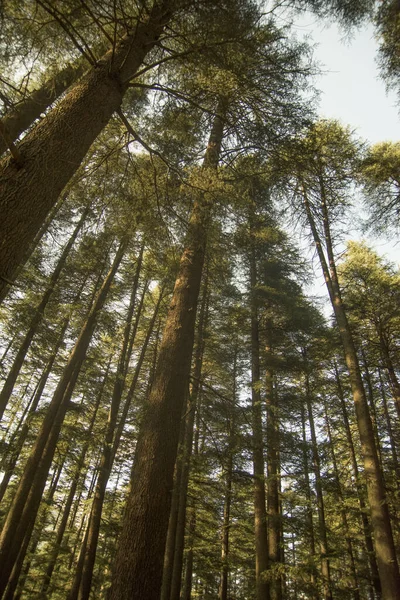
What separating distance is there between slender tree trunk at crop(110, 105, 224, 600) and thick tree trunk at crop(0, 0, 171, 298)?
221cm

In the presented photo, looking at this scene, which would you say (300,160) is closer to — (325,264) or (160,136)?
(160,136)

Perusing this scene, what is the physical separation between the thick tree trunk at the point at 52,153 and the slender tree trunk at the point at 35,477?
4.83 meters

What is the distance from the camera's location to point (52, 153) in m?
3.07

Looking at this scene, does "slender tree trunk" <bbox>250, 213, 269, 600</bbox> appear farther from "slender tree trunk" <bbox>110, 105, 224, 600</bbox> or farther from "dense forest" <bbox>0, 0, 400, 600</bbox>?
"slender tree trunk" <bbox>110, 105, 224, 600</bbox>

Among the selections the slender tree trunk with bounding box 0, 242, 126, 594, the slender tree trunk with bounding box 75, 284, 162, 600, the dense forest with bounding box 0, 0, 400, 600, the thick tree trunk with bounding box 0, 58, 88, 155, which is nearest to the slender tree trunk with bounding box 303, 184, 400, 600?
the dense forest with bounding box 0, 0, 400, 600

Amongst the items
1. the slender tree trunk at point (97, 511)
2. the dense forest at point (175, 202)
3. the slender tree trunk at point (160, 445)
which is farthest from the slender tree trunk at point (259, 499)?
the slender tree trunk at point (97, 511)

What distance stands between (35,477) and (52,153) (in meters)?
8.32

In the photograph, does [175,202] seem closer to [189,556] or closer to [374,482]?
[374,482]

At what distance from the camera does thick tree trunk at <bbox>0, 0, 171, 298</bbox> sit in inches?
101

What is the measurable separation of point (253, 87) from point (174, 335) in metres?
4.53

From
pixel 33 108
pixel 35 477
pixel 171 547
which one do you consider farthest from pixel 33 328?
pixel 171 547

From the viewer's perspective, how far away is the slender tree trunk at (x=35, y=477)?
23.4ft

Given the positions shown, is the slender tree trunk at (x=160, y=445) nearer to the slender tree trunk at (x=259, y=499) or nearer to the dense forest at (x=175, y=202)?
the dense forest at (x=175, y=202)

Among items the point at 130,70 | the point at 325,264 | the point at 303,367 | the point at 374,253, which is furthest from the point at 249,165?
the point at 374,253
